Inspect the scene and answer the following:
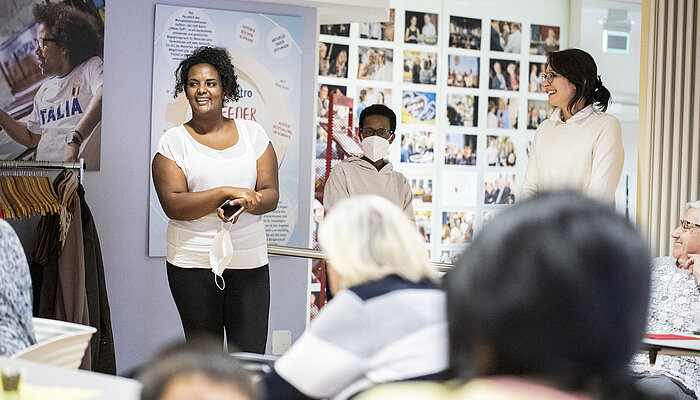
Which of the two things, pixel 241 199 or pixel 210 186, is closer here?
pixel 241 199

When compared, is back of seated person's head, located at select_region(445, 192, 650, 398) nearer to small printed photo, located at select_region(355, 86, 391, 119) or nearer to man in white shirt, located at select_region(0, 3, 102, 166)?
man in white shirt, located at select_region(0, 3, 102, 166)

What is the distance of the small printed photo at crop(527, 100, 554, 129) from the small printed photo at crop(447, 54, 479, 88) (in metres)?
0.51

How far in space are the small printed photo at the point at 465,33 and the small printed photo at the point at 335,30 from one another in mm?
872

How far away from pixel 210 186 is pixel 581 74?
1.49m

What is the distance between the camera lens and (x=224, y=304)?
2887 mm

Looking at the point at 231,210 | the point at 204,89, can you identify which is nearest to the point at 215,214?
the point at 231,210

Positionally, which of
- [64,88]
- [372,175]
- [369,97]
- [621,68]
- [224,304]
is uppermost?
[621,68]

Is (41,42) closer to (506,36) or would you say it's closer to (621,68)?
(506,36)

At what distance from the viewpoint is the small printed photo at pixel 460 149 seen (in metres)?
6.39

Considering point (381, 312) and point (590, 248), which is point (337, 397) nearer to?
point (381, 312)

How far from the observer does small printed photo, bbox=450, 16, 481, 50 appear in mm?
6406

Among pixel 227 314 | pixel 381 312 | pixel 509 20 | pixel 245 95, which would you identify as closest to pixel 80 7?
pixel 245 95

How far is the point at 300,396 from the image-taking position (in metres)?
1.10

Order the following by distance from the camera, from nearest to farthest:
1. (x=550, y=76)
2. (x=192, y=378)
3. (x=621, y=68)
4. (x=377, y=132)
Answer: (x=192, y=378) → (x=550, y=76) → (x=377, y=132) → (x=621, y=68)
